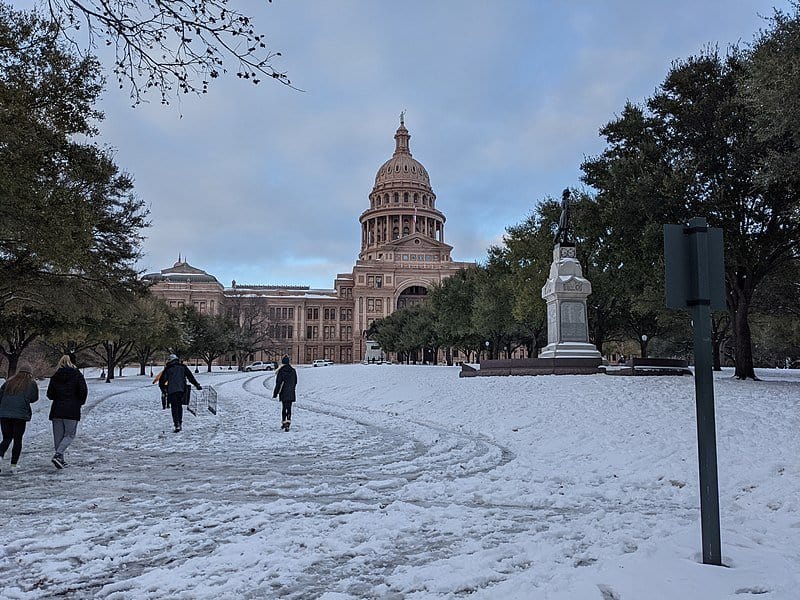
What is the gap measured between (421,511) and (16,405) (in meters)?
6.70

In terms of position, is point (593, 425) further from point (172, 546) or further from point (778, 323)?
point (778, 323)

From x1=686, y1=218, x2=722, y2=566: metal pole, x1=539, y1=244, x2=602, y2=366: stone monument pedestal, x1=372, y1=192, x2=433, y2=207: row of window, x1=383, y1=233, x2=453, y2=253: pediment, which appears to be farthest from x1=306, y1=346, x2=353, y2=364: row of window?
x1=686, y1=218, x2=722, y2=566: metal pole

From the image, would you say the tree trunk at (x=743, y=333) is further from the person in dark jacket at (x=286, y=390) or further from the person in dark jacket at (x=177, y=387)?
the person in dark jacket at (x=177, y=387)

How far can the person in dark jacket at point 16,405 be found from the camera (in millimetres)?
9633

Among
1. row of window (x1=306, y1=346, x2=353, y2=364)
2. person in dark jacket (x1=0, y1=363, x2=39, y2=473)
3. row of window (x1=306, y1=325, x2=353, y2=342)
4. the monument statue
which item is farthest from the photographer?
row of window (x1=306, y1=325, x2=353, y2=342)

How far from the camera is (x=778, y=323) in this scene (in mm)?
38406

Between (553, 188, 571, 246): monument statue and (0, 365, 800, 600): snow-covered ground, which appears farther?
(553, 188, 571, 246): monument statue

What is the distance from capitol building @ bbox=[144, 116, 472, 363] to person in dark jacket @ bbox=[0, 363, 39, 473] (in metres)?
110

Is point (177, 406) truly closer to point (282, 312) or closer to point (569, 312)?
point (569, 312)

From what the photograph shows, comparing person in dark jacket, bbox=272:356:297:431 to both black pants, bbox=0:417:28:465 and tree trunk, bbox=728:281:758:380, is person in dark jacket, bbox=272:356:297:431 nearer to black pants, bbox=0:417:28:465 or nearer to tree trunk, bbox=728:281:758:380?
black pants, bbox=0:417:28:465

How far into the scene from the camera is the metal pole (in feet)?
15.4

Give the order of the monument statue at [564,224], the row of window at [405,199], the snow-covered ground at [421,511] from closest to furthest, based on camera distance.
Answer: the snow-covered ground at [421,511] < the monument statue at [564,224] < the row of window at [405,199]

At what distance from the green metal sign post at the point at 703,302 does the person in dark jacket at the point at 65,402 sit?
8.74 metres

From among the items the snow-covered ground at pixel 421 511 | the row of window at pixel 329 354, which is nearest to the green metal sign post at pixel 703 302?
the snow-covered ground at pixel 421 511
